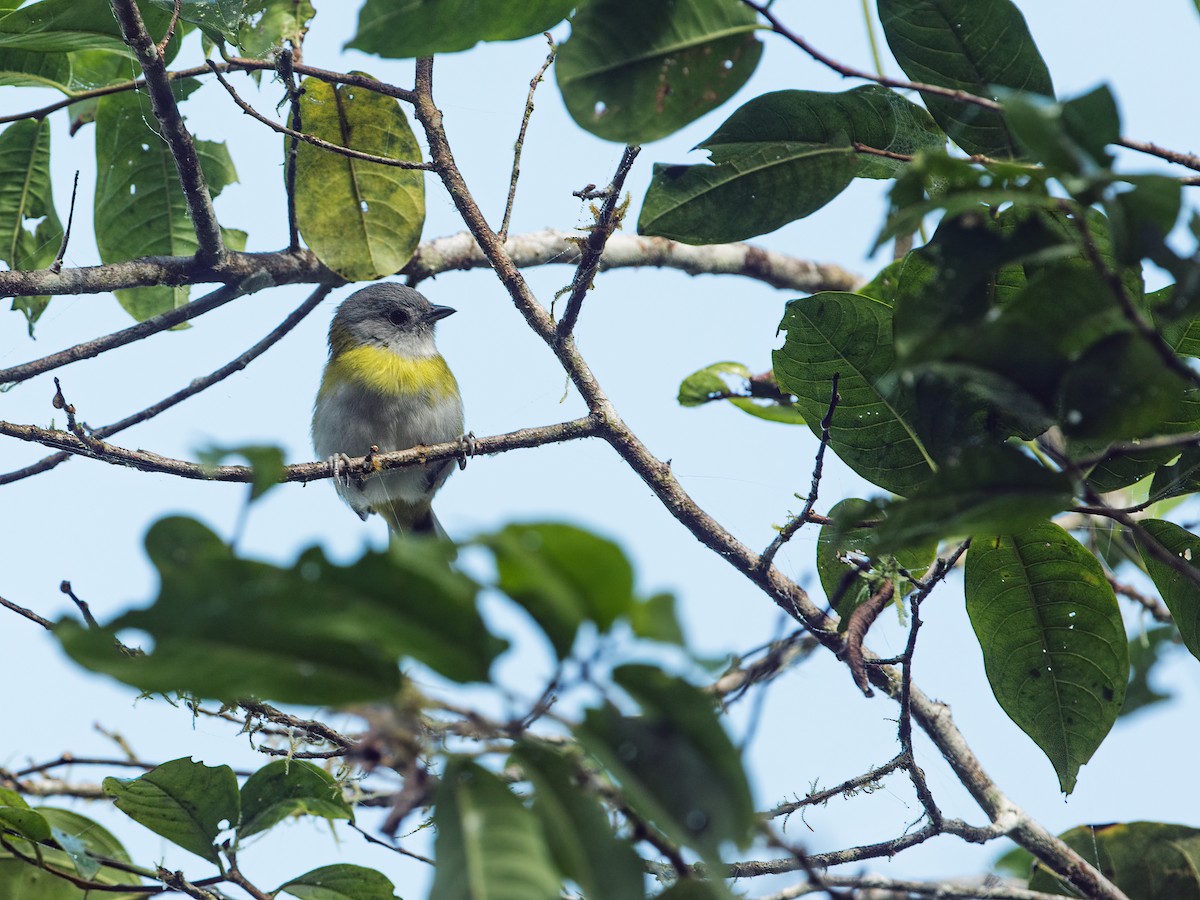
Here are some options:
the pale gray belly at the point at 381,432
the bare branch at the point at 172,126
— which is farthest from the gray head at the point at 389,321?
the bare branch at the point at 172,126

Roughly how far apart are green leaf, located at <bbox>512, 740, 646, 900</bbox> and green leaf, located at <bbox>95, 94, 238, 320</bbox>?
3012 mm

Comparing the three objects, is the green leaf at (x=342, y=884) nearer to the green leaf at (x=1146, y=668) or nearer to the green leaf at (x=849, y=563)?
the green leaf at (x=849, y=563)

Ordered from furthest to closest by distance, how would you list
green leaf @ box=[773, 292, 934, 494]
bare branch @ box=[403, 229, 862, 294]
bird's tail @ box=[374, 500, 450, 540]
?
bird's tail @ box=[374, 500, 450, 540] < bare branch @ box=[403, 229, 862, 294] < green leaf @ box=[773, 292, 934, 494]

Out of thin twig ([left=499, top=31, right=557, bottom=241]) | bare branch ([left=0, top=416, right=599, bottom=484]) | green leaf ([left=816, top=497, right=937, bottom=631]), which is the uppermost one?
thin twig ([left=499, top=31, right=557, bottom=241])

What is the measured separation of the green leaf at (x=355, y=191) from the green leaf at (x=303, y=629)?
264cm

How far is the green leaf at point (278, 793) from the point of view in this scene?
2.04 meters

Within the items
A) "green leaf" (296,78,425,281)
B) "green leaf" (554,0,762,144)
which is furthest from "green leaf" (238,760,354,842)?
"green leaf" (296,78,425,281)

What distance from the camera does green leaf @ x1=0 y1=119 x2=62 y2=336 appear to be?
11.2ft

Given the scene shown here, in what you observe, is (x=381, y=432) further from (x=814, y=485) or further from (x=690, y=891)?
(x=690, y=891)

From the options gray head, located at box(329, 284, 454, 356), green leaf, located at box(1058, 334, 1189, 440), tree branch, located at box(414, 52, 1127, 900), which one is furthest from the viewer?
gray head, located at box(329, 284, 454, 356)

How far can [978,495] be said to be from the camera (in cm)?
115

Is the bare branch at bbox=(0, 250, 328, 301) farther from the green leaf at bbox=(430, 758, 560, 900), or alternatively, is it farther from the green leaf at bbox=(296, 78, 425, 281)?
the green leaf at bbox=(430, 758, 560, 900)

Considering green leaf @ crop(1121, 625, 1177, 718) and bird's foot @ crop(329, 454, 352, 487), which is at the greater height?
bird's foot @ crop(329, 454, 352, 487)

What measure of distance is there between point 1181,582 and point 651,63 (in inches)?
51.4
